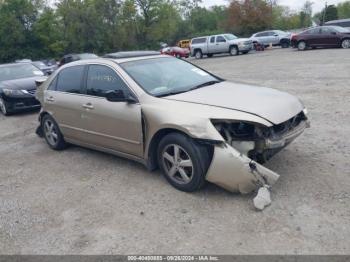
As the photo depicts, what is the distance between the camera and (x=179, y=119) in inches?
165

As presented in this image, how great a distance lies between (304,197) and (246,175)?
2.28 ft

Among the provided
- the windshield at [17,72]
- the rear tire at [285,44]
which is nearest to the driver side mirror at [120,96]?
the windshield at [17,72]

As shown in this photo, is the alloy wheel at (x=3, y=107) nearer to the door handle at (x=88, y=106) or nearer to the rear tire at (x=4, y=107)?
the rear tire at (x=4, y=107)

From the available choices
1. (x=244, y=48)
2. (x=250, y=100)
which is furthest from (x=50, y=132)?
(x=244, y=48)

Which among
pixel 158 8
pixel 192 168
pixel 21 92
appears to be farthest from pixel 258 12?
pixel 192 168

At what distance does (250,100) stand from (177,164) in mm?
1107

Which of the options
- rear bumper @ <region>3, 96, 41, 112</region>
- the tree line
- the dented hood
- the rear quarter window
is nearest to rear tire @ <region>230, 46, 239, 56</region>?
the rear quarter window

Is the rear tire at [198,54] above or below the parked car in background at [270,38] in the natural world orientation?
below

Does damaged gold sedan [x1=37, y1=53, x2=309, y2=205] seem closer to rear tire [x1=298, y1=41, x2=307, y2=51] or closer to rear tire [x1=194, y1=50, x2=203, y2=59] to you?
rear tire [x1=298, y1=41, x2=307, y2=51]

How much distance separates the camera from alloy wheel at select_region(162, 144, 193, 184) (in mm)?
4277

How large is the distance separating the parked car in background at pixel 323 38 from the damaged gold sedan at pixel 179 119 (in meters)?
20.9

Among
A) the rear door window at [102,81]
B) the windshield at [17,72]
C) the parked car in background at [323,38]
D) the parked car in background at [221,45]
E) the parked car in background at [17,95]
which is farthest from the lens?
the parked car in background at [221,45]

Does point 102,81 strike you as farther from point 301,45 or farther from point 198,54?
point 198,54

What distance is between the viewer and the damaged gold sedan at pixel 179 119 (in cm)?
398
